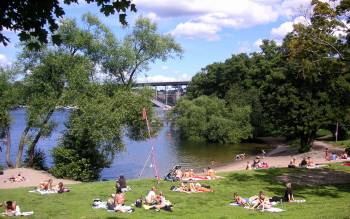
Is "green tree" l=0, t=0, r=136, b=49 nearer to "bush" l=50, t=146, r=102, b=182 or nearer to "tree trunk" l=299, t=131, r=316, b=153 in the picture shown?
"bush" l=50, t=146, r=102, b=182

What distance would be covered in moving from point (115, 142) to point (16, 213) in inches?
744

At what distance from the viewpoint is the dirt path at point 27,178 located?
35.0 meters

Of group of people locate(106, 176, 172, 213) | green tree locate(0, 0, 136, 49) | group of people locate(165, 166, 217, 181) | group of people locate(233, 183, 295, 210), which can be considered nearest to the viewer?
green tree locate(0, 0, 136, 49)

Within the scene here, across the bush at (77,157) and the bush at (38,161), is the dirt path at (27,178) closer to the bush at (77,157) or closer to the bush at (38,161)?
the bush at (77,157)

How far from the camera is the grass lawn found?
22.1 metres

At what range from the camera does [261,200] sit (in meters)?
24.3

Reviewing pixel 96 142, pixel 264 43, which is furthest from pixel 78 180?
pixel 264 43

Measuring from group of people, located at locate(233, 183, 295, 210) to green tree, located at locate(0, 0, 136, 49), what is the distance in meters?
17.8

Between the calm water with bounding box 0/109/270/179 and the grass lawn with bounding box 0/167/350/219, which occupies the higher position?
the grass lawn with bounding box 0/167/350/219

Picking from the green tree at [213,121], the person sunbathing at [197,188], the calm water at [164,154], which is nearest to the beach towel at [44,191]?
the person sunbathing at [197,188]

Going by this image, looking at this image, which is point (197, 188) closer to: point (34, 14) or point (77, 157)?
point (77, 157)

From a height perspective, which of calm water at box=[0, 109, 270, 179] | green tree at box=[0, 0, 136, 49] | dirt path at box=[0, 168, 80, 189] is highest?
green tree at box=[0, 0, 136, 49]

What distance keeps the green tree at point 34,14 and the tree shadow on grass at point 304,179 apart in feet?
74.7

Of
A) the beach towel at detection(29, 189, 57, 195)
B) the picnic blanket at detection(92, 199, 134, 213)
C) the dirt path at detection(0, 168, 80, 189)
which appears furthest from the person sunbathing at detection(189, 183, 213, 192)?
the dirt path at detection(0, 168, 80, 189)
